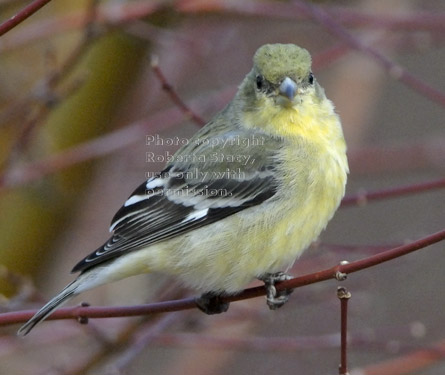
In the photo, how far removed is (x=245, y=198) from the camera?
3.90 meters

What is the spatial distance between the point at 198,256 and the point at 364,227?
455 centimetres

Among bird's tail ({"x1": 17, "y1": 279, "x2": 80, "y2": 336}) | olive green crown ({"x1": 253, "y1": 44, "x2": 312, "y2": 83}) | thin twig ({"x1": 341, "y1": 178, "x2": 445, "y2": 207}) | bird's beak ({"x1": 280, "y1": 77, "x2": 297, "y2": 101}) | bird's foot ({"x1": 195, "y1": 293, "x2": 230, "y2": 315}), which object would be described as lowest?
bird's foot ({"x1": 195, "y1": 293, "x2": 230, "y2": 315})

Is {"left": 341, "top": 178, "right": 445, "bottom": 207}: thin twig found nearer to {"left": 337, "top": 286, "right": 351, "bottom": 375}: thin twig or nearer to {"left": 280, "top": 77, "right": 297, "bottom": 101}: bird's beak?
{"left": 280, "top": 77, "right": 297, "bottom": 101}: bird's beak

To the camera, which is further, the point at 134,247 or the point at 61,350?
the point at 61,350

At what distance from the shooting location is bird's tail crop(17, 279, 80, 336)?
3.28 metres

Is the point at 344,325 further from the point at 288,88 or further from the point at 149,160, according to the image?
the point at 149,160

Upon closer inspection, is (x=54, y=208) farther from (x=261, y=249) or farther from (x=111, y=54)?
(x=261, y=249)

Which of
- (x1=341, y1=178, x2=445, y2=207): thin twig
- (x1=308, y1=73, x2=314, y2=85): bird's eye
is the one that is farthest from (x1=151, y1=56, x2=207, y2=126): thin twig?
(x1=341, y1=178, x2=445, y2=207): thin twig

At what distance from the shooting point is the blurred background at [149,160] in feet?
14.1

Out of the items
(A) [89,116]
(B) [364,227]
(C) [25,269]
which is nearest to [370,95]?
(B) [364,227]

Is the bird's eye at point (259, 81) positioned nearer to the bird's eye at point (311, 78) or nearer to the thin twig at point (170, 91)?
the bird's eye at point (311, 78)

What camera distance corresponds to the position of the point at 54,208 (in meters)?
5.28

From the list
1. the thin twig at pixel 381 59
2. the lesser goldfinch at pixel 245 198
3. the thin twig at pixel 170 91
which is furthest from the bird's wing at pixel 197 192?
the thin twig at pixel 381 59

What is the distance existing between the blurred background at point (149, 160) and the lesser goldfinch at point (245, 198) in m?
0.30
